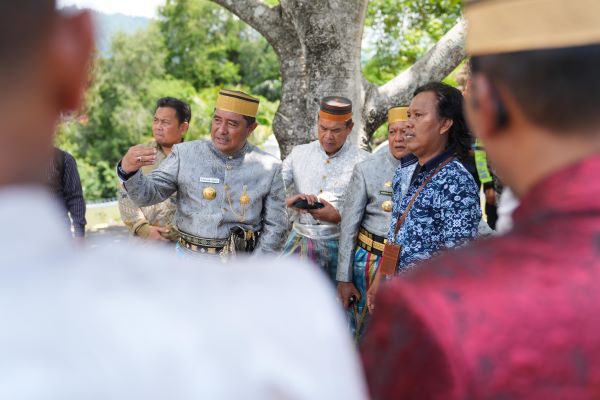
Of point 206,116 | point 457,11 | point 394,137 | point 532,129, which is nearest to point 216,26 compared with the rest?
point 206,116

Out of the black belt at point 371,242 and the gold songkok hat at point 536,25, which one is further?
the black belt at point 371,242

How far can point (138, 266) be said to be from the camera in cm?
69

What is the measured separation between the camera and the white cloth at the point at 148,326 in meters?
0.61

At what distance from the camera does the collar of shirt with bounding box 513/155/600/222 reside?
929mm

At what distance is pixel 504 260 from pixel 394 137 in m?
3.28

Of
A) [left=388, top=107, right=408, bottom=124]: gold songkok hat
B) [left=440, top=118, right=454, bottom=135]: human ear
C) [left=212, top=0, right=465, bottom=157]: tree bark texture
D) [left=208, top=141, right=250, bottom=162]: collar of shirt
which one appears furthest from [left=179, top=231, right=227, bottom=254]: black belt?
[left=212, top=0, right=465, bottom=157]: tree bark texture

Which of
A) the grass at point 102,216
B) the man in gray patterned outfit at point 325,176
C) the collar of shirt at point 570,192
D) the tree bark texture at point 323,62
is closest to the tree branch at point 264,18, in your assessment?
the tree bark texture at point 323,62

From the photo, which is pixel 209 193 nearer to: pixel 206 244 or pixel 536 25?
pixel 206 244

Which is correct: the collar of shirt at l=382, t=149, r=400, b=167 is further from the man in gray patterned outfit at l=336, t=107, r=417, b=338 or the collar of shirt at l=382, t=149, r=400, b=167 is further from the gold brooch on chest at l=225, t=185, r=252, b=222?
the gold brooch on chest at l=225, t=185, r=252, b=222

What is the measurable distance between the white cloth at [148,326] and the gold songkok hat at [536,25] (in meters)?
0.52

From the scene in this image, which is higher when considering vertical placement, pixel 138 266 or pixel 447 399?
pixel 138 266

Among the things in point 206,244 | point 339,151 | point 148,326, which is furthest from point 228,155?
point 148,326

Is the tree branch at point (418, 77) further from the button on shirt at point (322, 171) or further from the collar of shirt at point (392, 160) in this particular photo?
the collar of shirt at point (392, 160)

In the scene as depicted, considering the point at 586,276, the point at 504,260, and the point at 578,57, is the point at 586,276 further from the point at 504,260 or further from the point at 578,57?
the point at 578,57
